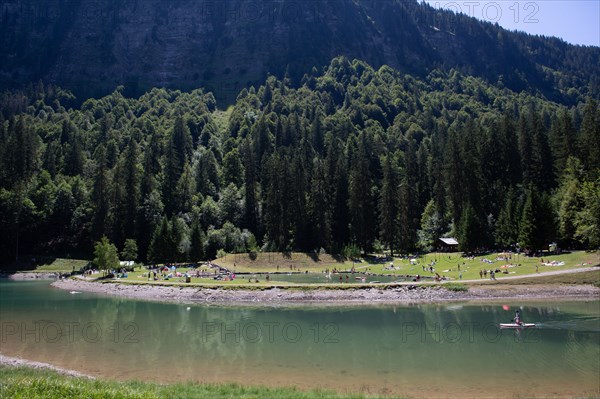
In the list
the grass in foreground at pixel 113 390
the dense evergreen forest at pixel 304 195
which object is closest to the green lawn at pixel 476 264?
the dense evergreen forest at pixel 304 195

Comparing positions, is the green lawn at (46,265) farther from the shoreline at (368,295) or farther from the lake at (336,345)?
the lake at (336,345)

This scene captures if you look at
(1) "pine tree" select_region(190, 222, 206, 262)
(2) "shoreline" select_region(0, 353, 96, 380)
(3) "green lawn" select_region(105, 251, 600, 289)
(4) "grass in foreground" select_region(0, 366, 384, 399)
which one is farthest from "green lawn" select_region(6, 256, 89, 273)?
(4) "grass in foreground" select_region(0, 366, 384, 399)

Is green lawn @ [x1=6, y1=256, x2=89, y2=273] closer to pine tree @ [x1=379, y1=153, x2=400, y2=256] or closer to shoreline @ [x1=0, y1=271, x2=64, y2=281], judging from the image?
shoreline @ [x1=0, y1=271, x2=64, y2=281]

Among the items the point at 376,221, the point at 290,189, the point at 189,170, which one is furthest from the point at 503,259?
the point at 189,170

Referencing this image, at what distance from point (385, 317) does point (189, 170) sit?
325 ft

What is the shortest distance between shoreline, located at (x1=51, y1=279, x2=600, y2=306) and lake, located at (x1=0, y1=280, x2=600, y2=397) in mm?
2890

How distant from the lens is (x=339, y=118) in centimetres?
18738

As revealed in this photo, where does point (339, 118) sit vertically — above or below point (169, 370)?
above

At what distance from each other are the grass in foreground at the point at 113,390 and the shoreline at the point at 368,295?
3174cm

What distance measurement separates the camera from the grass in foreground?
519 inches

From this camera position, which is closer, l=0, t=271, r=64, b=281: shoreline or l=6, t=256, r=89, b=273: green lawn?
l=0, t=271, r=64, b=281: shoreline

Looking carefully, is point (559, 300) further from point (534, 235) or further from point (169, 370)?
point (169, 370)

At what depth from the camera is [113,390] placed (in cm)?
1443

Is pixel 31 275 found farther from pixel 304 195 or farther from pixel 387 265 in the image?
pixel 387 265
